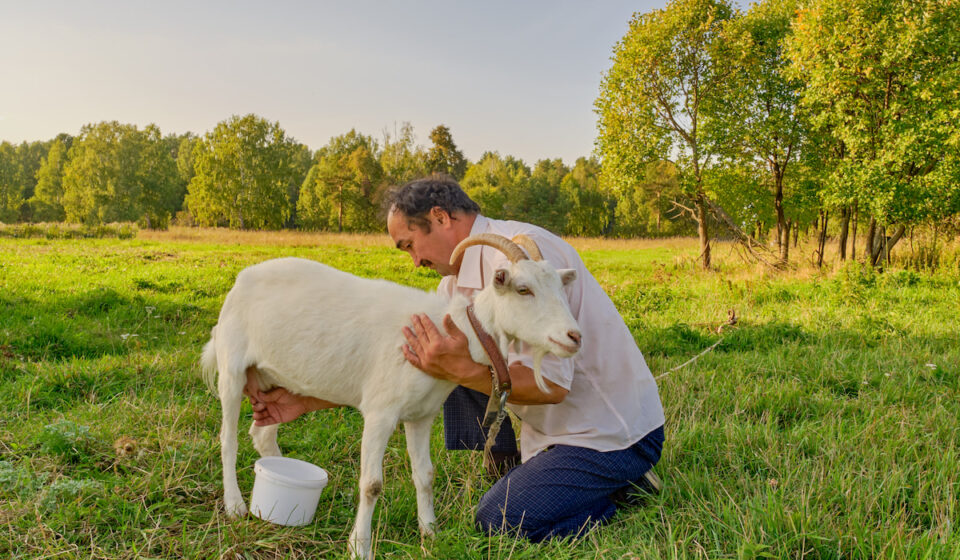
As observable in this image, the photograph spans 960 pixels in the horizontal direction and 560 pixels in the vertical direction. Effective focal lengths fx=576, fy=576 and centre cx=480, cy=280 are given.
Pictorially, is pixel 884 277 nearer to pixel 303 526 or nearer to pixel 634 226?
pixel 303 526

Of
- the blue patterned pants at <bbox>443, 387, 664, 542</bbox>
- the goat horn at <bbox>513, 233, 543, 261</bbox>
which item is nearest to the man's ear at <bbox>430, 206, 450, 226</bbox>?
the goat horn at <bbox>513, 233, 543, 261</bbox>

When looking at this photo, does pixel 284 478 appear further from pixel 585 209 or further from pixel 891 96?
pixel 585 209

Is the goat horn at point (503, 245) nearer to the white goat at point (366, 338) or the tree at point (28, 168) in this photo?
the white goat at point (366, 338)

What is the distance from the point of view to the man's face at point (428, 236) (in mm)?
3488

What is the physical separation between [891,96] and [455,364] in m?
14.7

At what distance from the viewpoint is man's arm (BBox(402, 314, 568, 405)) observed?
2752 millimetres

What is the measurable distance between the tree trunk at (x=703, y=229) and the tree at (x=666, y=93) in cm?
3

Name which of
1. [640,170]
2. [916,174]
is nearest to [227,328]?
[916,174]

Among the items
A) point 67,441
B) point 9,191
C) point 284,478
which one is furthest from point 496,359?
point 9,191

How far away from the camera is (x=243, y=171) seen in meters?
50.8

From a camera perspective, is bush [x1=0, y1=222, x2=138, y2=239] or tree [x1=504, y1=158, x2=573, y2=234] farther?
tree [x1=504, y1=158, x2=573, y2=234]

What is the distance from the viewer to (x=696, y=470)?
3562 millimetres

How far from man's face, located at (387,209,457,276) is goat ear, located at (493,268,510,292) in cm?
100

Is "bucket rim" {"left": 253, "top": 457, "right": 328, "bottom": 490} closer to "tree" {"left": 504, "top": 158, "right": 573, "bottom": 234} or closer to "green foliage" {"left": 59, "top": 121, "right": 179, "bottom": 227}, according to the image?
"green foliage" {"left": 59, "top": 121, "right": 179, "bottom": 227}
